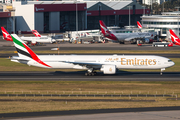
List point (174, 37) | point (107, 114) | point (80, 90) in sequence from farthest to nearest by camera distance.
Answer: point (174, 37), point (80, 90), point (107, 114)

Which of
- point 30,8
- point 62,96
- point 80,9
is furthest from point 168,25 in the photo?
point 62,96

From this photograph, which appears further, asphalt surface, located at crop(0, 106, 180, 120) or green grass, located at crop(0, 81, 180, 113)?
green grass, located at crop(0, 81, 180, 113)

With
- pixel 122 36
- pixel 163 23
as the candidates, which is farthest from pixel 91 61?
pixel 163 23

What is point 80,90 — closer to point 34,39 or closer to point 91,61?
point 91,61

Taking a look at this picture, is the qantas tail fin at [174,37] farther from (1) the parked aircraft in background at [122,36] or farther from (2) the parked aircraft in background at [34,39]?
(2) the parked aircraft in background at [34,39]

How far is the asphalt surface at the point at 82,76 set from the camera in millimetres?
49250

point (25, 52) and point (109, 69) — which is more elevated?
point (25, 52)

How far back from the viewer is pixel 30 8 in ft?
538

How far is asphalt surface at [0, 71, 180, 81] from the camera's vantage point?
49250 millimetres

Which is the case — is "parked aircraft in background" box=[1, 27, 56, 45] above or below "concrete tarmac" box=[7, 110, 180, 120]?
above

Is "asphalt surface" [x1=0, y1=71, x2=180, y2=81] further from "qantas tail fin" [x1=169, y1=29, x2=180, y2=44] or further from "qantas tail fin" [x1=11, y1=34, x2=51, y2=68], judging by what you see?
"qantas tail fin" [x1=169, y1=29, x2=180, y2=44]

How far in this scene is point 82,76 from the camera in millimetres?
52156

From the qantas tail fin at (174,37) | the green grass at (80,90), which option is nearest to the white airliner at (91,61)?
the green grass at (80,90)

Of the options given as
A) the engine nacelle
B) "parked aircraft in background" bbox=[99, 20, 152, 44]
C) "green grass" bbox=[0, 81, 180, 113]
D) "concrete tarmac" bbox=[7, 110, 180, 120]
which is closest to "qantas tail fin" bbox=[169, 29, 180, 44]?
"parked aircraft in background" bbox=[99, 20, 152, 44]
